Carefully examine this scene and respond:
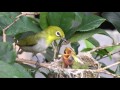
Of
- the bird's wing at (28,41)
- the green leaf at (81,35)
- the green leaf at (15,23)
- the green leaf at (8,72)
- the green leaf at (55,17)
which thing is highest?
the green leaf at (55,17)

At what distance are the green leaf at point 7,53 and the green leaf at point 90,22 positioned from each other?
60 centimetres

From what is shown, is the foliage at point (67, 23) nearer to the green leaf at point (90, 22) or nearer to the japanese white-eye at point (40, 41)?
the green leaf at point (90, 22)

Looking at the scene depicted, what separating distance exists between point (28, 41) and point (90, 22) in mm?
739

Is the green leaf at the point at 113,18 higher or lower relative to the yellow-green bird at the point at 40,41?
higher

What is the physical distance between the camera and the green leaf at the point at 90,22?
171cm

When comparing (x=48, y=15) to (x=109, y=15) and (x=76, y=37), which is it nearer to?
(x=76, y=37)

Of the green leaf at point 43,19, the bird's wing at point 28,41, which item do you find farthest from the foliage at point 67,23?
the bird's wing at point 28,41

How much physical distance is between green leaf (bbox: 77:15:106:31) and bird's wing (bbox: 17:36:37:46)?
0.54m

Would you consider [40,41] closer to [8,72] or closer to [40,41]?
[40,41]

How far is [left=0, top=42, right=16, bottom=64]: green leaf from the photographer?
45.9 inches

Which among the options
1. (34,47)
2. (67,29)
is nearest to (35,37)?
(34,47)

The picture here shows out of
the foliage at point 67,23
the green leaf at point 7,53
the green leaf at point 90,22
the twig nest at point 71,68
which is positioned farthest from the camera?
the green leaf at point 90,22

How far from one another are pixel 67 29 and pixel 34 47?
66cm

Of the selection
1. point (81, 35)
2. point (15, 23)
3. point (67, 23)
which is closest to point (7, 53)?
point (15, 23)
